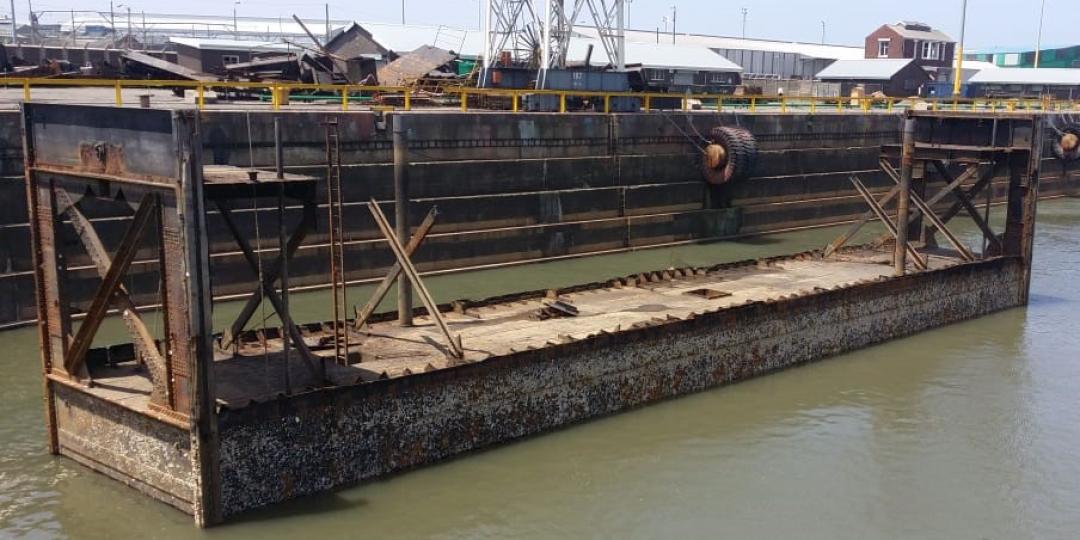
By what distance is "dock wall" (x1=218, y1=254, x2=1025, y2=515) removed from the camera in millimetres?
10312

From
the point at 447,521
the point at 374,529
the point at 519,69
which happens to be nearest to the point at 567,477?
the point at 447,521

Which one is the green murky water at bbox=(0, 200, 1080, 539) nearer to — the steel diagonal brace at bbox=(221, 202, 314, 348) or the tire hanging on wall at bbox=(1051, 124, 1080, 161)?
the steel diagonal brace at bbox=(221, 202, 314, 348)

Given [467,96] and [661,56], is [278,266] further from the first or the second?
[661,56]

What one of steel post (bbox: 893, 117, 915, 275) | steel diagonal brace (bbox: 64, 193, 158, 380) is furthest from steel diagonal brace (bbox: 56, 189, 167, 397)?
steel post (bbox: 893, 117, 915, 275)

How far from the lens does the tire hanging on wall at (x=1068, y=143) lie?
43.3 meters

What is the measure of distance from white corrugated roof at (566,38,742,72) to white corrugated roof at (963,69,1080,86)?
29509mm

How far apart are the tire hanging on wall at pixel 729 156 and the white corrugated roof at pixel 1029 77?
59218 mm

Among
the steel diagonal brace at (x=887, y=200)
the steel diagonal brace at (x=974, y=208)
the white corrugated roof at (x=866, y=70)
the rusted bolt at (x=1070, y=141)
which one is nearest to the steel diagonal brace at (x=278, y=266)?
the steel diagonal brace at (x=887, y=200)

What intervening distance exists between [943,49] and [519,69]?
6376 cm

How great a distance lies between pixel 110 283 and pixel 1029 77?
83.0 meters

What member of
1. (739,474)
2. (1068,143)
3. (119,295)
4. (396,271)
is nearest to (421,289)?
(396,271)

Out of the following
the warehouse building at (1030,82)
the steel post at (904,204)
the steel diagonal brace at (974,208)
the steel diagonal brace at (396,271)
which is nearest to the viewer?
the steel diagonal brace at (396,271)

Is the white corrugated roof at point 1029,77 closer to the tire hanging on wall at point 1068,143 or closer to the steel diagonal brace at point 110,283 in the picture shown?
the tire hanging on wall at point 1068,143

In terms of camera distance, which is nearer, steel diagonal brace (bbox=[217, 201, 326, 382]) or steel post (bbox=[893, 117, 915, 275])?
steel diagonal brace (bbox=[217, 201, 326, 382])
